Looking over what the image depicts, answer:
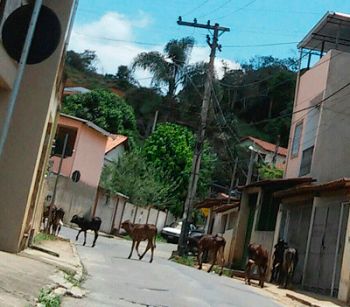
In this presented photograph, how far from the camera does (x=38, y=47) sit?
592 centimetres

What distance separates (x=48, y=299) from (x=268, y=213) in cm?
1941

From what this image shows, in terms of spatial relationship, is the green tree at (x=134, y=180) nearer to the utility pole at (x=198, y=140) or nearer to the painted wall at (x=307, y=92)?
the utility pole at (x=198, y=140)

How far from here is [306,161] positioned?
2741 centimetres

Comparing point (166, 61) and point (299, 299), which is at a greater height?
point (166, 61)

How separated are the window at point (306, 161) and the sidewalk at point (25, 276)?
1464 cm

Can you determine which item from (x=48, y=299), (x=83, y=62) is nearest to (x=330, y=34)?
(x=48, y=299)

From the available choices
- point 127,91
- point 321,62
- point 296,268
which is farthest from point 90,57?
point 296,268

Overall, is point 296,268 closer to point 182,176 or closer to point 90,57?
point 182,176

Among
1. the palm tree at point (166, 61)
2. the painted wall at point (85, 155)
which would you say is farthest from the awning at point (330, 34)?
the palm tree at point (166, 61)

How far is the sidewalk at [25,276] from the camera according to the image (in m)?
7.90

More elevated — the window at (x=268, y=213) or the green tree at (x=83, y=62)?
the green tree at (x=83, y=62)

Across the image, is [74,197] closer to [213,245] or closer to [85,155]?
[85,155]

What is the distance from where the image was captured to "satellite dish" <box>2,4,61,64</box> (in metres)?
5.84

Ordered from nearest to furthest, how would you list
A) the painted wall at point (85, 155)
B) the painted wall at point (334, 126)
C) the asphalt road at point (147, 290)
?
the asphalt road at point (147, 290) < the painted wall at point (334, 126) < the painted wall at point (85, 155)
